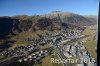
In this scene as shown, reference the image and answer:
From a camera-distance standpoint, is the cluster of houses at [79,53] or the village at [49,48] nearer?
the cluster of houses at [79,53]

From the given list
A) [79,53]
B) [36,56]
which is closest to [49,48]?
[36,56]

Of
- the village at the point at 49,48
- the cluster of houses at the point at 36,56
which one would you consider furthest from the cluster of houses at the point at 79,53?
the cluster of houses at the point at 36,56

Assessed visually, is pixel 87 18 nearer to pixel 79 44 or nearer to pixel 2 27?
pixel 79 44

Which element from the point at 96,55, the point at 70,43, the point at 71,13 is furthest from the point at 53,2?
the point at 96,55

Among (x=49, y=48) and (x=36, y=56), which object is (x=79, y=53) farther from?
(x=36, y=56)

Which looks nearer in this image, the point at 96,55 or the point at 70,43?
the point at 96,55

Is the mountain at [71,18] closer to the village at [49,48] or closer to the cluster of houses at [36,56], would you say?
the village at [49,48]

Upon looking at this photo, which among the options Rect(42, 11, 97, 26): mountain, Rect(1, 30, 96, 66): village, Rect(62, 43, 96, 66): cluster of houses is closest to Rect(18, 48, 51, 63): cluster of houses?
Rect(1, 30, 96, 66): village

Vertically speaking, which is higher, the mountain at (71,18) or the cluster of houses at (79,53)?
the mountain at (71,18)

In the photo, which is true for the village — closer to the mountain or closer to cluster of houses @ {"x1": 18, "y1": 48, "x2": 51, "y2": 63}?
cluster of houses @ {"x1": 18, "y1": 48, "x2": 51, "y2": 63}
